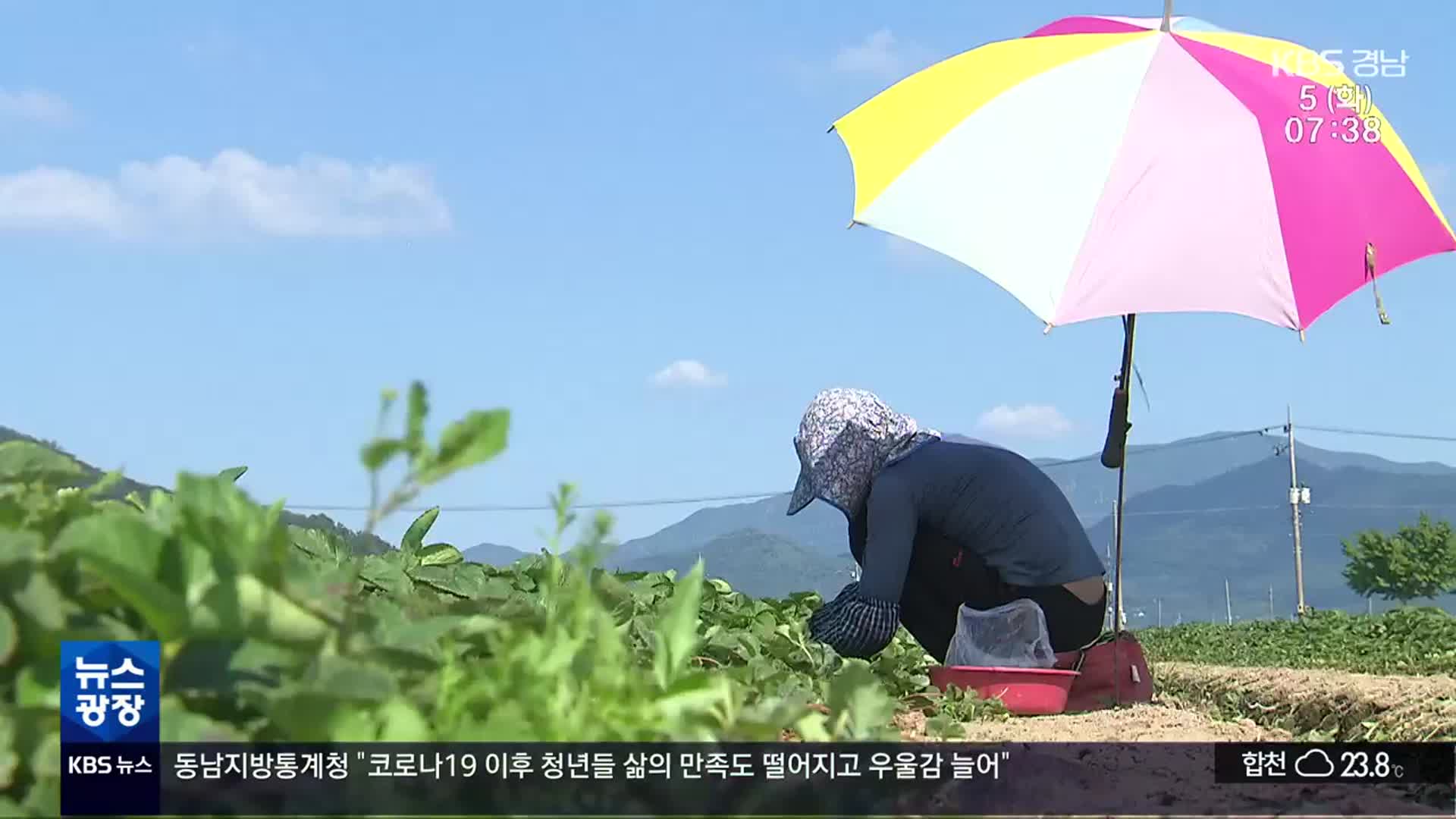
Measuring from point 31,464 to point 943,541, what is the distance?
387 cm

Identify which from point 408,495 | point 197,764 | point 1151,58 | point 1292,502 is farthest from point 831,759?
point 1292,502

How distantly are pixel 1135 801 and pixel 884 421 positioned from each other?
8.24ft

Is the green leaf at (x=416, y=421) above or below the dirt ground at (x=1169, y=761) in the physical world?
above

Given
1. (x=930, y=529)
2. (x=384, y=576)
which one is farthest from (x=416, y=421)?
(x=930, y=529)

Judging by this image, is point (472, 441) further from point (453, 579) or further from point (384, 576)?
point (453, 579)

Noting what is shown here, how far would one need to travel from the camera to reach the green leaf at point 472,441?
1.80 metres

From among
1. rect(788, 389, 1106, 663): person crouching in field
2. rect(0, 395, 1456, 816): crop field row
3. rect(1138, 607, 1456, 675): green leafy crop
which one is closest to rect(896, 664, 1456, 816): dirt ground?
rect(788, 389, 1106, 663): person crouching in field

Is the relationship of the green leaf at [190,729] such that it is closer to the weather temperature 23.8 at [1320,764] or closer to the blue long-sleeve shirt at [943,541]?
the weather temperature 23.8 at [1320,764]

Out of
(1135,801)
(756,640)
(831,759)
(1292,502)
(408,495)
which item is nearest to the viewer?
(408,495)

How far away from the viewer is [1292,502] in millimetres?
39094

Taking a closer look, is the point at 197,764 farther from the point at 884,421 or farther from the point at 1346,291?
the point at 1346,291

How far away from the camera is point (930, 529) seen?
18.7 ft

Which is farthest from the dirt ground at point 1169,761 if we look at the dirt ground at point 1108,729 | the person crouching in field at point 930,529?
the person crouching in field at point 930,529

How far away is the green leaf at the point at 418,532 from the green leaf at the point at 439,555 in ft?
0.11
